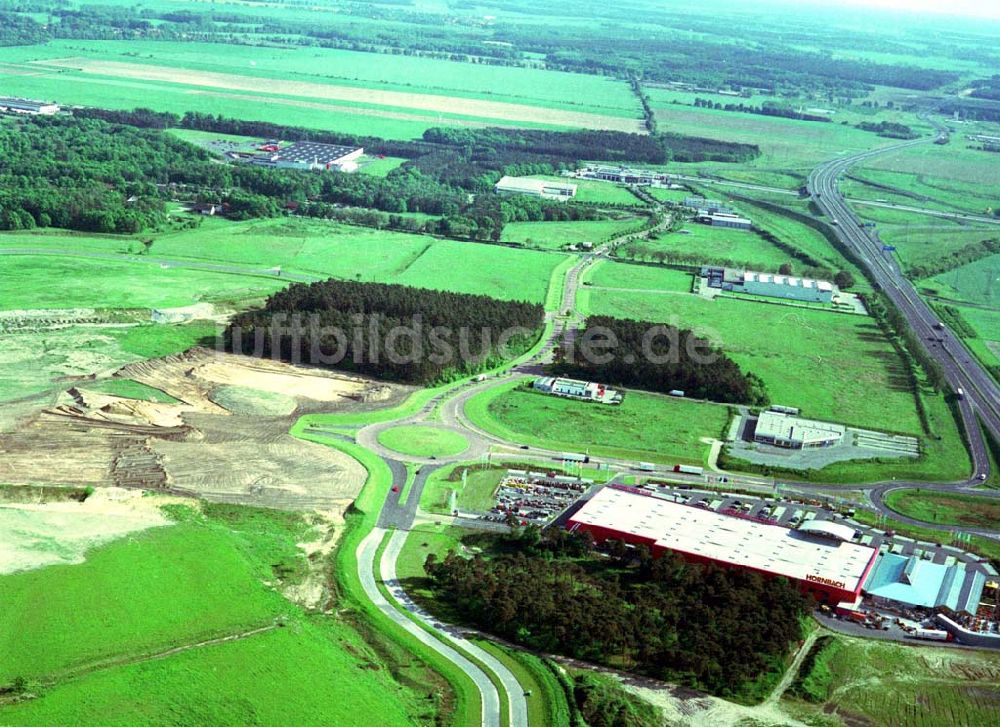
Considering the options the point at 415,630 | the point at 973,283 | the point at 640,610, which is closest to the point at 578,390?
the point at 640,610

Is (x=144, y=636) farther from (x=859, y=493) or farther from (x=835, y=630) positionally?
(x=859, y=493)

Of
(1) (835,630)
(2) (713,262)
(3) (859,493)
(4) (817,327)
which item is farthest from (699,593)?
(2) (713,262)

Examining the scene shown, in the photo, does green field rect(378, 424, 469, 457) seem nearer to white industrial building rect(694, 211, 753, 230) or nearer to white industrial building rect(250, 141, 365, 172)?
white industrial building rect(694, 211, 753, 230)

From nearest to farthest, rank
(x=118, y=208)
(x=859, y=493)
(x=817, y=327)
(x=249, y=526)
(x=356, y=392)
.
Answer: (x=249, y=526) → (x=859, y=493) → (x=356, y=392) → (x=817, y=327) → (x=118, y=208)

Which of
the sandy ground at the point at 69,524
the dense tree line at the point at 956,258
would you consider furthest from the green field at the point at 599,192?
the sandy ground at the point at 69,524

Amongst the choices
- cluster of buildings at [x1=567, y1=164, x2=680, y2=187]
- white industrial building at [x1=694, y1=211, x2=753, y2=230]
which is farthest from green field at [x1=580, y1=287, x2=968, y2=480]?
cluster of buildings at [x1=567, y1=164, x2=680, y2=187]

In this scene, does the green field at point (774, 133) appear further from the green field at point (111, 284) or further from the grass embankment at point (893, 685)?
the grass embankment at point (893, 685)
